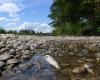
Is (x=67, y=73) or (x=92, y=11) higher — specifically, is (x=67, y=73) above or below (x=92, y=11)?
below

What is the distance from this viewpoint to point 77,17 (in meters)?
31.5

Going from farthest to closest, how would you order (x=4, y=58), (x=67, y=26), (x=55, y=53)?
(x=67, y=26) < (x=55, y=53) < (x=4, y=58)

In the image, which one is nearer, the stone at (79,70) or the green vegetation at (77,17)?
the stone at (79,70)

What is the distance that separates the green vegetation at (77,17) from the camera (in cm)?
2934

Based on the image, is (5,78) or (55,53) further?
(55,53)

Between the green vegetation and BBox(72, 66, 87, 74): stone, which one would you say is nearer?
BBox(72, 66, 87, 74): stone

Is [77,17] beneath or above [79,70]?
above

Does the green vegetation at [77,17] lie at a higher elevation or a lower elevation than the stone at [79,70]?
higher

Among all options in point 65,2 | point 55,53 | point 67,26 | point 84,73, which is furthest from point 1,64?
point 65,2

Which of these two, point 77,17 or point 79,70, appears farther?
point 77,17

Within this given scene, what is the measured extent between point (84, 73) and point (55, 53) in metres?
4.59

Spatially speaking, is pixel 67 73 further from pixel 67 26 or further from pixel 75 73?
pixel 67 26

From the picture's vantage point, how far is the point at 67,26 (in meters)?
30.0

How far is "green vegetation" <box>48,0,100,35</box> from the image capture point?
1155 inches
